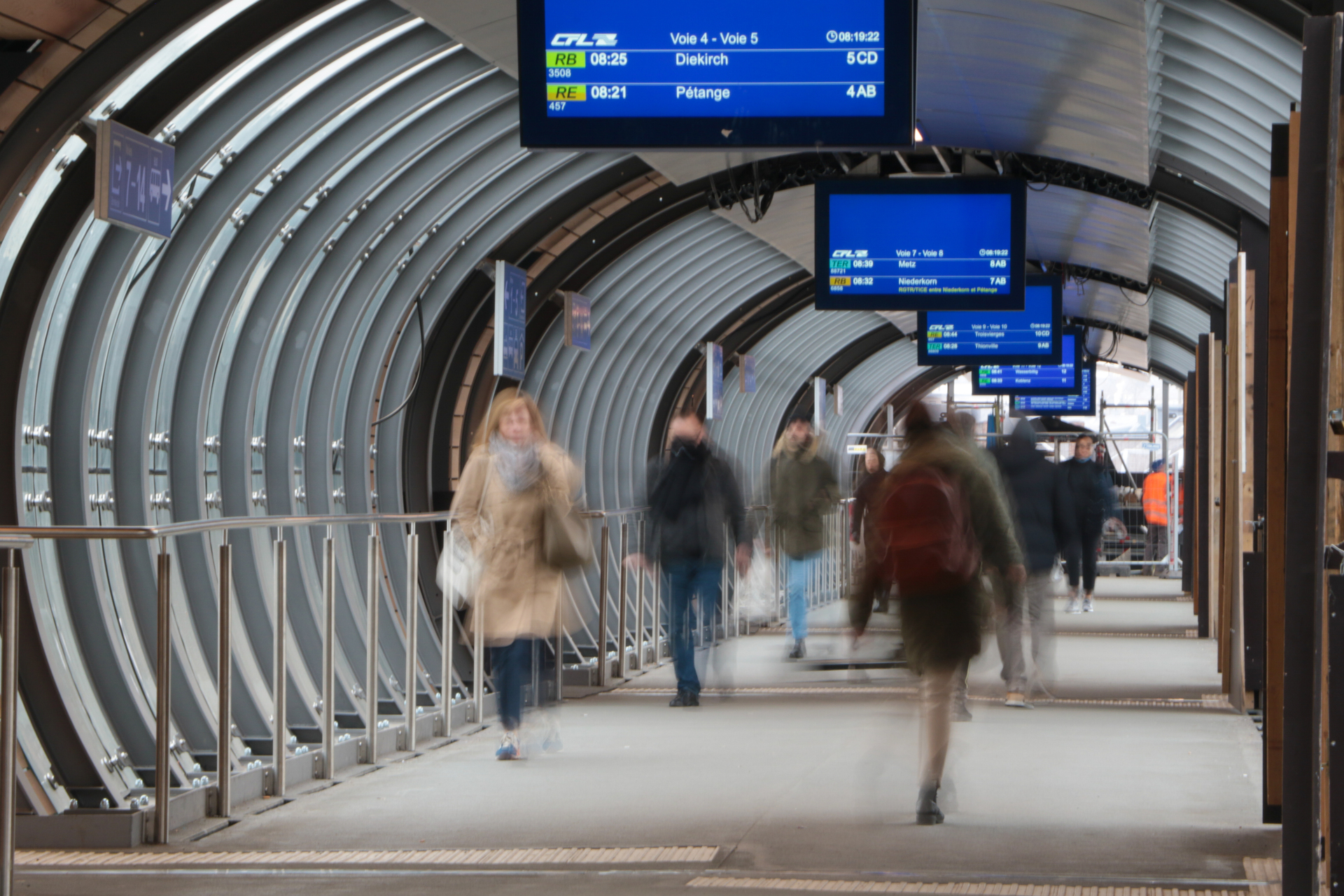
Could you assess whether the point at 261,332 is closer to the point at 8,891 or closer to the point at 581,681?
the point at 581,681

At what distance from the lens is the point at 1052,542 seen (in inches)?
376

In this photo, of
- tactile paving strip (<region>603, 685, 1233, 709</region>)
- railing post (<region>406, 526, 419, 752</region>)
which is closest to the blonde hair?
railing post (<region>406, 526, 419, 752</region>)

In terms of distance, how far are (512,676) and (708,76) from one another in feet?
8.61

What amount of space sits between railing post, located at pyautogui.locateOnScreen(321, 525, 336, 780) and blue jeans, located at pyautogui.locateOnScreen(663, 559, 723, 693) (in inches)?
107

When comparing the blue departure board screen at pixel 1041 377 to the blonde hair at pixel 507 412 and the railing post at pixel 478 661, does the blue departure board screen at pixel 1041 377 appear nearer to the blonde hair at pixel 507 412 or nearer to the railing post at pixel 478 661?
the railing post at pixel 478 661

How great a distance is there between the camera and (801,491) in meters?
11.3

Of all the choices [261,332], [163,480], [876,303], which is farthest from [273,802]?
[876,303]

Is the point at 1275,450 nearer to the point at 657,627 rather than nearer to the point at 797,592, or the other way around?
the point at 797,592

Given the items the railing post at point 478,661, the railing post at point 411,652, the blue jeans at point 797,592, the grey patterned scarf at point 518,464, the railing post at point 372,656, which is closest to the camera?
the grey patterned scarf at point 518,464

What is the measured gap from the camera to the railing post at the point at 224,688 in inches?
225

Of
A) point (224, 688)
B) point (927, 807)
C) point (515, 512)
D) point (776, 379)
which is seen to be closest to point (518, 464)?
point (515, 512)

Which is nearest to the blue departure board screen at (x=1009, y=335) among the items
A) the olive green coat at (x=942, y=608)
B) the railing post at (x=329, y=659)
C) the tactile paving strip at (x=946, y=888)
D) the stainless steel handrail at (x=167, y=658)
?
the stainless steel handrail at (x=167, y=658)

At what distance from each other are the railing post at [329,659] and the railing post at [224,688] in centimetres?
70

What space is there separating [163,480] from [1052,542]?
191 inches
